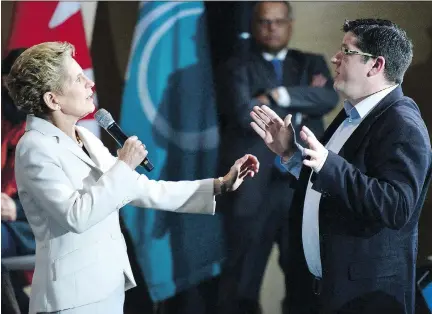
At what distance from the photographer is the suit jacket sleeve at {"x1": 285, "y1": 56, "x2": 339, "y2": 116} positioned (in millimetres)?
3275

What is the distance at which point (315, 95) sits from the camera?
328 centimetres

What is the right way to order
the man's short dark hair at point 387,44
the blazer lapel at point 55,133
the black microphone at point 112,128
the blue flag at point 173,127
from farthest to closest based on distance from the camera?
the blue flag at point 173,127 < the man's short dark hair at point 387,44 < the black microphone at point 112,128 < the blazer lapel at point 55,133

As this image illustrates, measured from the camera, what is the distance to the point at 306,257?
262 centimetres

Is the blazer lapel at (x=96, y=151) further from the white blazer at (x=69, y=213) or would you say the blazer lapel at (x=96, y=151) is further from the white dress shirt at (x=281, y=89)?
the white dress shirt at (x=281, y=89)

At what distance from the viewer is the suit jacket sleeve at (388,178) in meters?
2.24

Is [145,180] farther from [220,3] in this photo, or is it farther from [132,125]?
[220,3]

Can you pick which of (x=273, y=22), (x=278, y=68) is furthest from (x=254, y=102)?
(x=273, y=22)

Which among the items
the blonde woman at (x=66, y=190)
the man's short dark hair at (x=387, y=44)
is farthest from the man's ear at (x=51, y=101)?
the man's short dark hair at (x=387, y=44)

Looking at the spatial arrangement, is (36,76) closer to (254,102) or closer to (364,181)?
(364,181)

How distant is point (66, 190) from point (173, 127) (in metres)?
1.34

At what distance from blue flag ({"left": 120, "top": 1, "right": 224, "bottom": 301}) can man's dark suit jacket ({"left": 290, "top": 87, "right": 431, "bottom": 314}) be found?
38.6 inches

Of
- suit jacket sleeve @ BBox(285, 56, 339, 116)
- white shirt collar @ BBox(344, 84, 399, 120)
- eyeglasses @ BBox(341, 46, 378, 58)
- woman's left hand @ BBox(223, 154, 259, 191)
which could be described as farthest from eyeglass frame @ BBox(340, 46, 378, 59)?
suit jacket sleeve @ BBox(285, 56, 339, 116)

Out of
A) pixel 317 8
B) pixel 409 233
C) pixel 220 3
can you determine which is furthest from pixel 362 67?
pixel 220 3

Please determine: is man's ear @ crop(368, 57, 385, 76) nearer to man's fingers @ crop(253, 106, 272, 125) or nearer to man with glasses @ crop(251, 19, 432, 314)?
man with glasses @ crop(251, 19, 432, 314)
